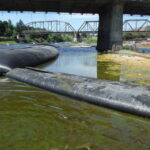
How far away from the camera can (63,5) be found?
115 ft

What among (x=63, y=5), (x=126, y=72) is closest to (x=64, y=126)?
(x=126, y=72)

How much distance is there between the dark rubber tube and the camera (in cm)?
513

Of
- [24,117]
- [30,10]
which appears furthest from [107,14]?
[24,117]

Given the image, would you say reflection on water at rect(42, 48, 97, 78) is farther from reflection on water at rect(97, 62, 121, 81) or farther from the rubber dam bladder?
the rubber dam bladder

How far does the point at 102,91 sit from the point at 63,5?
1265 inches

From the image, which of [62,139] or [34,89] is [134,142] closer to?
[62,139]

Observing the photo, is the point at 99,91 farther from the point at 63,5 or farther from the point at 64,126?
the point at 63,5

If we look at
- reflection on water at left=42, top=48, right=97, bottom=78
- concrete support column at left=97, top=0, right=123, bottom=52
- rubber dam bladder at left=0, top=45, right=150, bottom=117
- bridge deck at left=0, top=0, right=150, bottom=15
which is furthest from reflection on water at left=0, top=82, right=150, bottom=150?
bridge deck at left=0, top=0, right=150, bottom=15

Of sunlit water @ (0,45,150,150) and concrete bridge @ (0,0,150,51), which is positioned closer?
sunlit water @ (0,45,150,150)

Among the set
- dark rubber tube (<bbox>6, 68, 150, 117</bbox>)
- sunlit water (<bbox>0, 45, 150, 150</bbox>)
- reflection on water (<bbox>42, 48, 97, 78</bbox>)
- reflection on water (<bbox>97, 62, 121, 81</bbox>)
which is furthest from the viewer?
reflection on water (<bbox>42, 48, 97, 78</bbox>)

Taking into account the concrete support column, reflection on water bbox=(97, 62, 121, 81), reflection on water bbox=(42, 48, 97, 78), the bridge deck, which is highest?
the bridge deck

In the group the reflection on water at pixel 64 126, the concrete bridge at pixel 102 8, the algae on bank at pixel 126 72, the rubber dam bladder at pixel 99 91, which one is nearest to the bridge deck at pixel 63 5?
the concrete bridge at pixel 102 8

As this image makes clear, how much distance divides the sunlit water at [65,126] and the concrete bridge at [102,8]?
28218 millimetres

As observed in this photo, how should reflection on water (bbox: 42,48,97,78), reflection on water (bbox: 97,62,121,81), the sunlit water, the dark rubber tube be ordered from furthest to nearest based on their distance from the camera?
reflection on water (bbox: 42,48,97,78)
reflection on water (bbox: 97,62,121,81)
the dark rubber tube
the sunlit water
